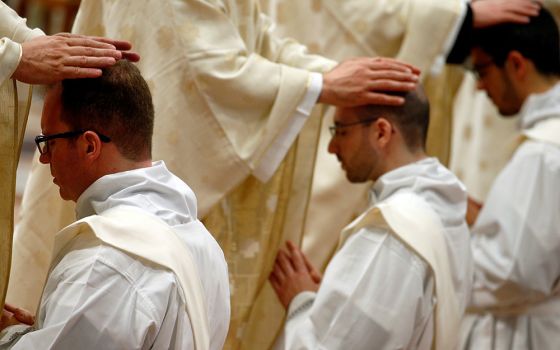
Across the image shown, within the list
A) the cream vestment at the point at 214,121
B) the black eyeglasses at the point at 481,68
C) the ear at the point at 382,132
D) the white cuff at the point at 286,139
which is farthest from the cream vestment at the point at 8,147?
the black eyeglasses at the point at 481,68

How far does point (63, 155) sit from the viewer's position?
2256 millimetres

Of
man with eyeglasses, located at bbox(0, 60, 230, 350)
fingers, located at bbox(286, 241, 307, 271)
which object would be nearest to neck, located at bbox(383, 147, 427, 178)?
fingers, located at bbox(286, 241, 307, 271)

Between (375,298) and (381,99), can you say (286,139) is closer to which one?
(381,99)

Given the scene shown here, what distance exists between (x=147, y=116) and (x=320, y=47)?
172cm

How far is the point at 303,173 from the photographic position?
338 centimetres

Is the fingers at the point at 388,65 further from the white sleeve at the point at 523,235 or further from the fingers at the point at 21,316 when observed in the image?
the fingers at the point at 21,316

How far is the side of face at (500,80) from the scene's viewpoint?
4.12 m

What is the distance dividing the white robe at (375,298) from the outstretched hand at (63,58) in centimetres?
94

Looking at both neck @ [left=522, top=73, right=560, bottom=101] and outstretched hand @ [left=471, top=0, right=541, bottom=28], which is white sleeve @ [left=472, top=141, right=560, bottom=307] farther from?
outstretched hand @ [left=471, top=0, right=541, bottom=28]

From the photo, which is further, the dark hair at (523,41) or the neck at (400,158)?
the dark hair at (523,41)

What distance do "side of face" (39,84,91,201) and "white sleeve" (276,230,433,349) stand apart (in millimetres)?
890

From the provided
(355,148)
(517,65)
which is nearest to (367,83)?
(355,148)

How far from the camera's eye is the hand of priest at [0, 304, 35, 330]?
238 cm

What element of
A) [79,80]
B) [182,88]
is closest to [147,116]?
[79,80]
